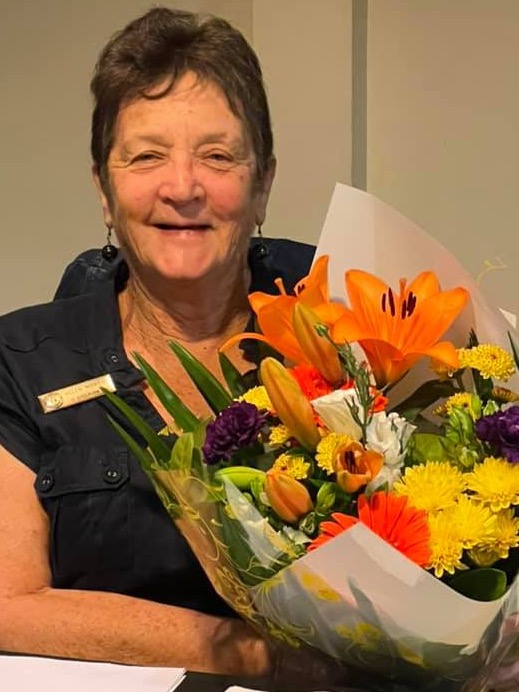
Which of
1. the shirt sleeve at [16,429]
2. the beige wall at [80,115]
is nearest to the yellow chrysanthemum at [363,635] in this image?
the shirt sleeve at [16,429]

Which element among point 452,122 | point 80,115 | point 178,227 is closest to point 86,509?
point 178,227

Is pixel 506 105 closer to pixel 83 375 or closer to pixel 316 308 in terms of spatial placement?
pixel 83 375

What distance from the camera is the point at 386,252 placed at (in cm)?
110

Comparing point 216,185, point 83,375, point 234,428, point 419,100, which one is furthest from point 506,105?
point 234,428

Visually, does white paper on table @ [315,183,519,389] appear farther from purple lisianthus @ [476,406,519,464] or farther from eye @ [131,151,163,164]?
eye @ [131,151,163,164]

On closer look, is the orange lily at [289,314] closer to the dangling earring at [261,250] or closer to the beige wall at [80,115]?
the dangling earring at [261,250]

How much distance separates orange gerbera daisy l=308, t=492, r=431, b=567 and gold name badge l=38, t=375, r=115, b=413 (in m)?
0.61

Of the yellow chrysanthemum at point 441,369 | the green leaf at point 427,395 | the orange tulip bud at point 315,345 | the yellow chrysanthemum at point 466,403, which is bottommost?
the green leaf at point 427,395

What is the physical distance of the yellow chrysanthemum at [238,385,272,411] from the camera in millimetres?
924

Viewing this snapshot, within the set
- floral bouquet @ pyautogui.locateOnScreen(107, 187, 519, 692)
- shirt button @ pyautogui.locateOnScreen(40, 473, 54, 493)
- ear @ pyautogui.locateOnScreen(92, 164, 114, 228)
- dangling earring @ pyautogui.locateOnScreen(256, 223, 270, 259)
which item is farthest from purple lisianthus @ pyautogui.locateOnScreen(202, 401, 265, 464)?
dangling earring @ pyautogui.locateOnScreen(256, 223, 270, 259)

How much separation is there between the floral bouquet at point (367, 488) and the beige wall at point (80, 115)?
53.1 inches

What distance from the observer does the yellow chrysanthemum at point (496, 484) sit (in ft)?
2.67

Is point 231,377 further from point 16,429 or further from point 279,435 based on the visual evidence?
point 16,429

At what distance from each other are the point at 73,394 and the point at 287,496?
0.60 m
